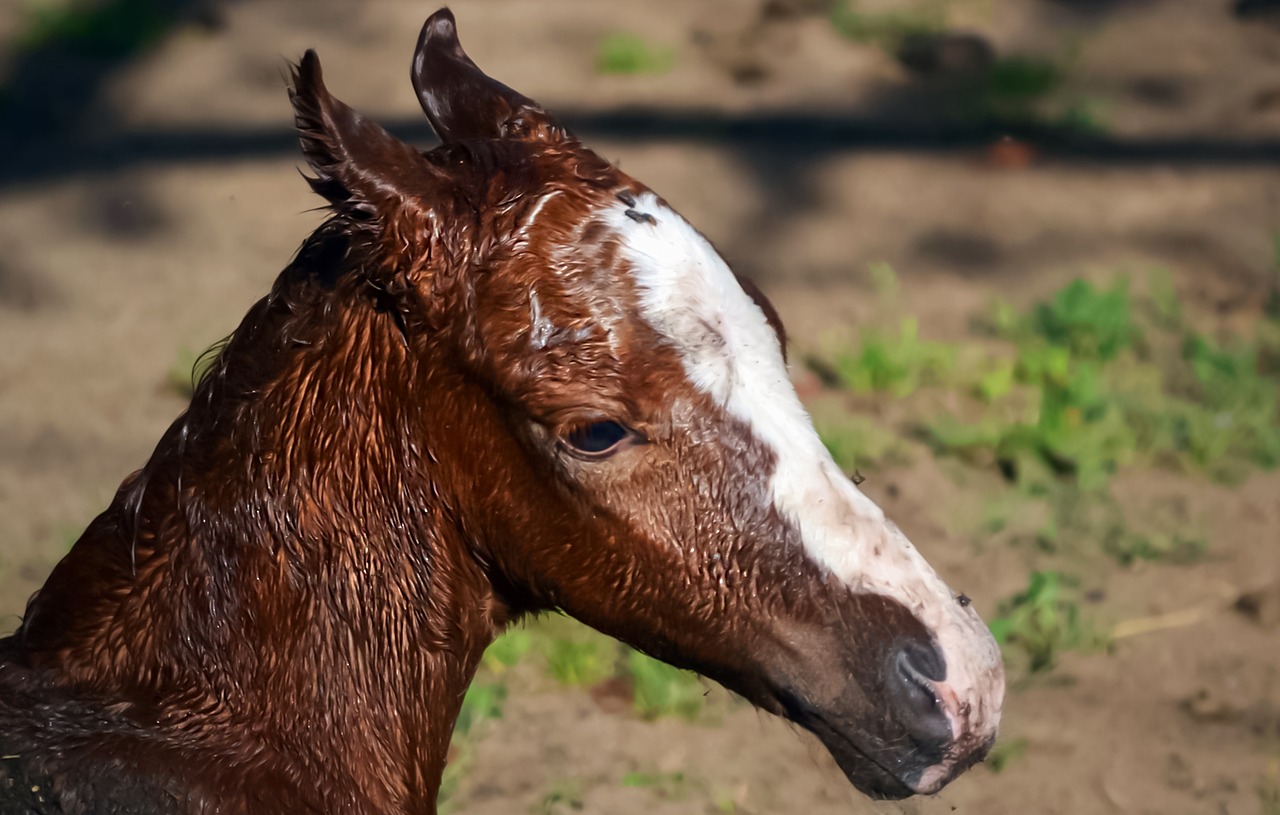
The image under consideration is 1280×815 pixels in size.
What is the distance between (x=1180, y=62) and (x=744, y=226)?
2.33m

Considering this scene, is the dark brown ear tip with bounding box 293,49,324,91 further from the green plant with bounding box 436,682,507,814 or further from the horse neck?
the green plant with bounding box 436,682,507,814

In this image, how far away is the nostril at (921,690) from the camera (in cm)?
195

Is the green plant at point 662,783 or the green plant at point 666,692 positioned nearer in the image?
the green plant at point 662,783

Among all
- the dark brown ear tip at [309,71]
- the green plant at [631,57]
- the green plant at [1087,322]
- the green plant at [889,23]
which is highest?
the dark brown ear tip at [309,71]

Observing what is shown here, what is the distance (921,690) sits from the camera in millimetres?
1960

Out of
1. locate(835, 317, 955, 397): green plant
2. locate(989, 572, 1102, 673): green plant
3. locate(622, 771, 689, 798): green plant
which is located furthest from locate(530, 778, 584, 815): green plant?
locate(835, 317, 955, 397): green plant

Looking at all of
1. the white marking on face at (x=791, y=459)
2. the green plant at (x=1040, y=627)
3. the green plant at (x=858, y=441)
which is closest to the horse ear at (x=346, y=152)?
the white marking on face at (x=791, y=459)

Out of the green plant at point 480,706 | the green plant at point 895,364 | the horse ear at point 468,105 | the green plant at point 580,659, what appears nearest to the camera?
the horse ear at point 468,105

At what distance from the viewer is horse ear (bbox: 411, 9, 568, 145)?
7.19 ft

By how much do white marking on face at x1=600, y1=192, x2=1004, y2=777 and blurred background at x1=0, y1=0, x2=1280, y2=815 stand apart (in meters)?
1.09

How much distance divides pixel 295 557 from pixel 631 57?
4852 millimetres

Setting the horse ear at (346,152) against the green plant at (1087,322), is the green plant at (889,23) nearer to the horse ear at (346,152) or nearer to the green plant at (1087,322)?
the green plant at (1087,322)

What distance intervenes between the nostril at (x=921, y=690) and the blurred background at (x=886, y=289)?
1074 millimetres

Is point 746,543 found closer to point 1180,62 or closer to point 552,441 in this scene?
point 552,441
